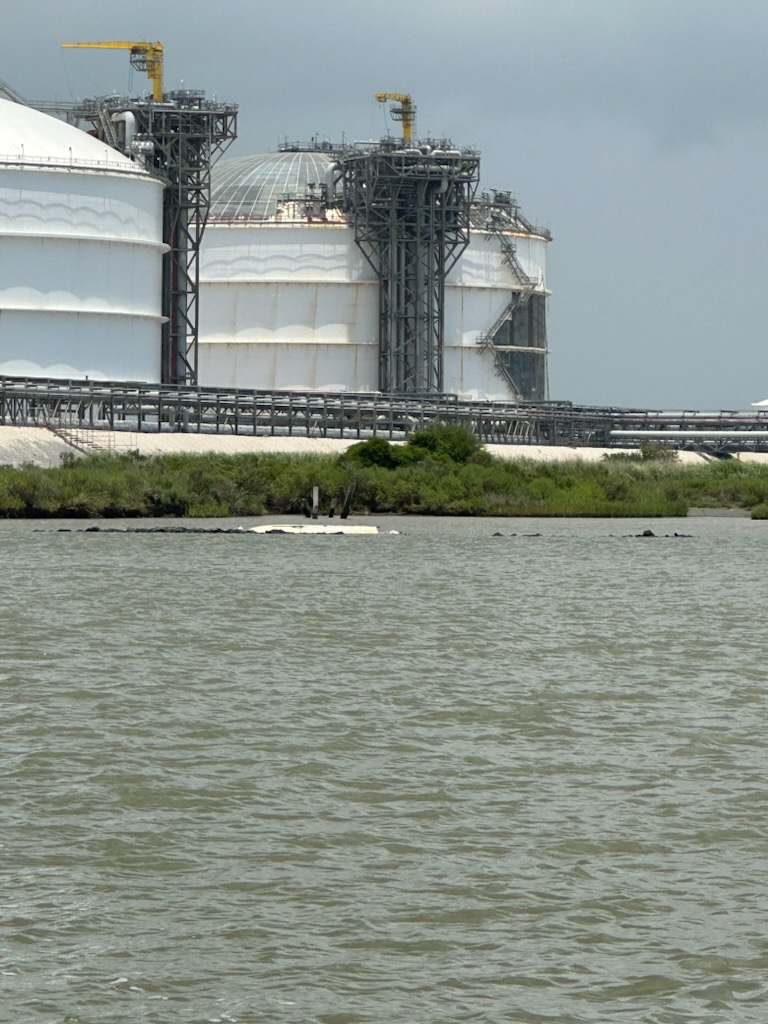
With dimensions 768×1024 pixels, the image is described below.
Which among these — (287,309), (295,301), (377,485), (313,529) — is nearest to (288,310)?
(287,309)

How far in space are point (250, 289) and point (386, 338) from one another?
6.11 meters

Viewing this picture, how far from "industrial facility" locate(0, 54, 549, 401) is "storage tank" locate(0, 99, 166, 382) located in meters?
0.07

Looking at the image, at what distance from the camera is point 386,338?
82.9 meters

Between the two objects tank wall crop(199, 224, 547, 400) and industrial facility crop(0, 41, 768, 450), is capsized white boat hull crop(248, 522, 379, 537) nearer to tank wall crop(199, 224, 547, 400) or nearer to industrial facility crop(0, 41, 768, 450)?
industrial facility crop(0, 41, 768, 450)

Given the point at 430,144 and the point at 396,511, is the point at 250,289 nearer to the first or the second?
the point at 430,144

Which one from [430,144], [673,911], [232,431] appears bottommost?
[673,911]

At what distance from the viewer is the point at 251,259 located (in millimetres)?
83938

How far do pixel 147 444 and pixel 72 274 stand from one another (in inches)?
310

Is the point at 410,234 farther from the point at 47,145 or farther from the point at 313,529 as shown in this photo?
the point at 313,529

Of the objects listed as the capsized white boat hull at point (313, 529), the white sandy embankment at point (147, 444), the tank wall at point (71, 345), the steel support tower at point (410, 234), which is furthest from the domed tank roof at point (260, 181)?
the capsized white boat hull at point (313, 529)

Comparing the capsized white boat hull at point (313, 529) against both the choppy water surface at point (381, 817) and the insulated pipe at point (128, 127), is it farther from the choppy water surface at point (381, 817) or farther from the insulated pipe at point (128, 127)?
the insulated pipe at point (128, 127)

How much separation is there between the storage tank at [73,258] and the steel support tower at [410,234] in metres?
12.6

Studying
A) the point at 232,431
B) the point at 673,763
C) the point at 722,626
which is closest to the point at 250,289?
the point at 232,431

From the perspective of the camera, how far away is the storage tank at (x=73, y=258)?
68.9 meters
